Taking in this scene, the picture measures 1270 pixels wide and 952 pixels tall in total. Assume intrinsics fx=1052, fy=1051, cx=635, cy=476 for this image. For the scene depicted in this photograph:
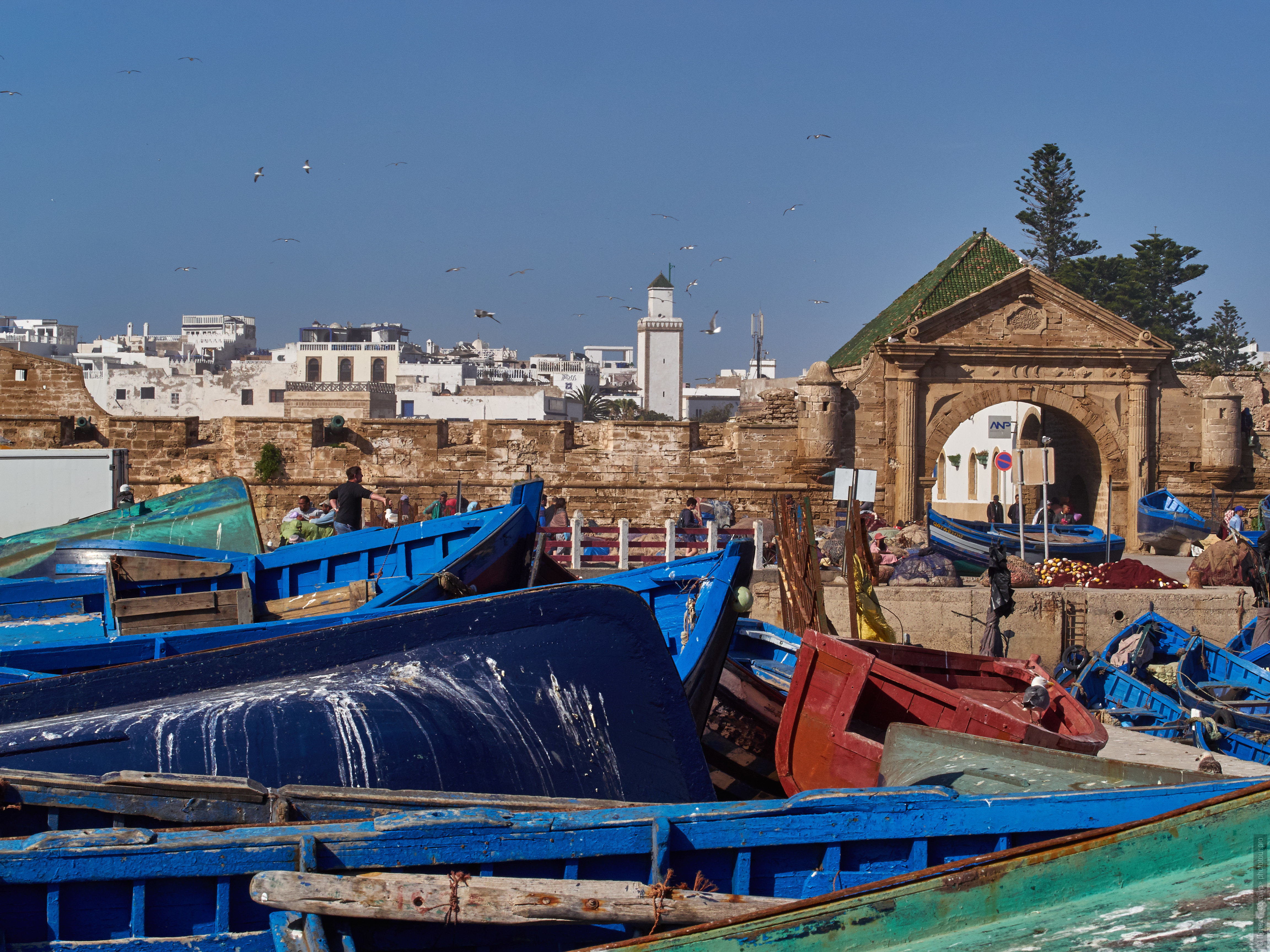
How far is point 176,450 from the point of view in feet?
63.4

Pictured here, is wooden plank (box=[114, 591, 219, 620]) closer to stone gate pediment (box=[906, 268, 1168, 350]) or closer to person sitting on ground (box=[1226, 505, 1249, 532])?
person sitting on ground (box=[1226, 505, 1249, 532])

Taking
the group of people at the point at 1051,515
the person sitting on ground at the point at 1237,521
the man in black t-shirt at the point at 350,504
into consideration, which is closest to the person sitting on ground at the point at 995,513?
the group of people at the point at 1051,515

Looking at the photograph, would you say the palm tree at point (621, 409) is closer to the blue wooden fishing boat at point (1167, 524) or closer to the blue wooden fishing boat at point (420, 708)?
the blue wooden fishing boat at point (1167, 524)

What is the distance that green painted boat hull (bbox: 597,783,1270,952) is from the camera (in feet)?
10.2

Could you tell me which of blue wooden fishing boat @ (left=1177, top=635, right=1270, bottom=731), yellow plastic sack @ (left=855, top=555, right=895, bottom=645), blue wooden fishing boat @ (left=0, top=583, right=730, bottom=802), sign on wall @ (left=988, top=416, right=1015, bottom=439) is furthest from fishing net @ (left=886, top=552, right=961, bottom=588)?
sign on wall @ (left=988, top=416, right=1015, bottom=439)

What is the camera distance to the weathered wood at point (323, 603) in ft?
23.7

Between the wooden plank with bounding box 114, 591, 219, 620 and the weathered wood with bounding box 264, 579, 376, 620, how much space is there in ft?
1.85

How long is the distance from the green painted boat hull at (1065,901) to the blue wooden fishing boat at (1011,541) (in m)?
12.0

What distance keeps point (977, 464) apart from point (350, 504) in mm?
23788

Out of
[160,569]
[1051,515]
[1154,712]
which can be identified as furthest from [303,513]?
[1051,515]

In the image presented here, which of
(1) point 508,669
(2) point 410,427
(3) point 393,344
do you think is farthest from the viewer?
(3) point 393,344

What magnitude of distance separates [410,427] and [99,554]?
10404 mm

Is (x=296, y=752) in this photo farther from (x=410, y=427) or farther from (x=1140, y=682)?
(x=410, y=427)

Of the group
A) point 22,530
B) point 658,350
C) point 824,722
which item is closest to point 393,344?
point 658,350
